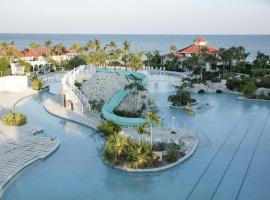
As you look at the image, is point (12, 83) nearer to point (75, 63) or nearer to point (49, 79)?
point (49, 79)

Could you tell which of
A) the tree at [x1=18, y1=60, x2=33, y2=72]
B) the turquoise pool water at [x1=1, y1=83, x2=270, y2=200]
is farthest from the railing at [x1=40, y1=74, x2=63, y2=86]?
the turquoise pool water at [x1=1, y1=83, x2=270, y2=200]

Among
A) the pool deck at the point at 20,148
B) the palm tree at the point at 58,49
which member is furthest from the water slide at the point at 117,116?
the palm tree at the point at 58,49

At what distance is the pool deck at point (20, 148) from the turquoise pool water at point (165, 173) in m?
0.43

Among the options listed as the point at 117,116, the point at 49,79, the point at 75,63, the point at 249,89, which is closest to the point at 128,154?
the point at 117,116

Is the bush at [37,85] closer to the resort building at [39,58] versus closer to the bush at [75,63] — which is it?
the resort building at [39,58]

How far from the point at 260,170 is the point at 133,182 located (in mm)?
6068

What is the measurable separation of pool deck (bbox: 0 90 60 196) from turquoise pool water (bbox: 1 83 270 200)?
0.43 metres

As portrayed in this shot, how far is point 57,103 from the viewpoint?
3278 centimetres

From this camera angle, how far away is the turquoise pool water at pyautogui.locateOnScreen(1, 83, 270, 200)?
52.0 feet

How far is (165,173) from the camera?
18062mm

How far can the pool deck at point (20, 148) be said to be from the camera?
17.8 meters

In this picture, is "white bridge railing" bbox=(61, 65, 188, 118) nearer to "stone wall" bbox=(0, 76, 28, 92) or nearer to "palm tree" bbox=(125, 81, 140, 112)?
"palm tree" bbox=(125, 81, 140, 112)

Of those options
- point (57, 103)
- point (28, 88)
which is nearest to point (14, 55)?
point (28, 88)

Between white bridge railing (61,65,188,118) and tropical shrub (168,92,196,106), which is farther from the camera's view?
tropical shrub (168,92,196,106)
